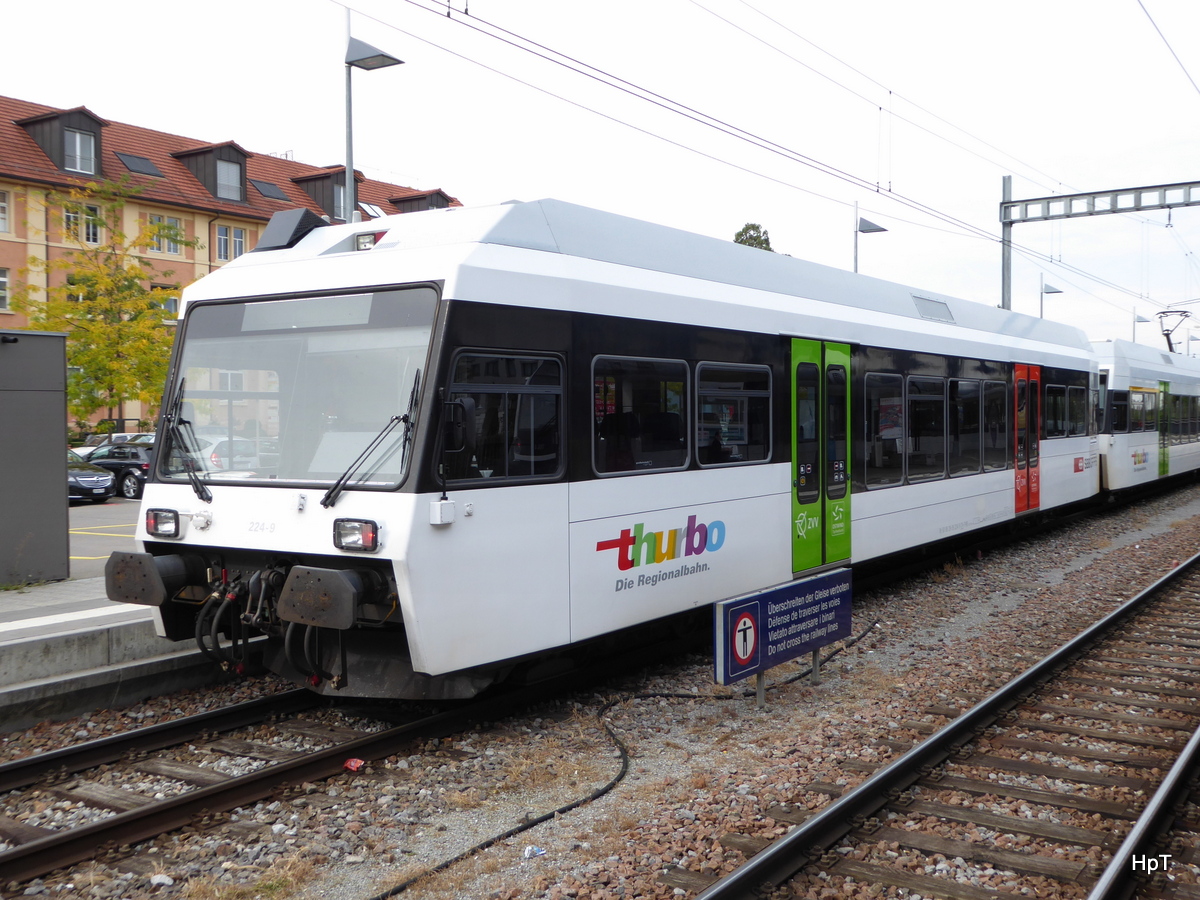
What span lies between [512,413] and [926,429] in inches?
276

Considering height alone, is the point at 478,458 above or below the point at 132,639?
above

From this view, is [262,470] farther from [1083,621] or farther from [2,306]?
[2,306]

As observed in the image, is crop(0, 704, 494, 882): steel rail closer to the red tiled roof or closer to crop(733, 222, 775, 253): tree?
the red tiled roof

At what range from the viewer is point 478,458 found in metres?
5.98

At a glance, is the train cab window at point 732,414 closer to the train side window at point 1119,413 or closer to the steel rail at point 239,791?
the steel rail at point 239,791

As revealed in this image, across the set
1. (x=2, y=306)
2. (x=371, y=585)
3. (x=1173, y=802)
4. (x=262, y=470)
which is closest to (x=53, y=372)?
(x=262, y=470)

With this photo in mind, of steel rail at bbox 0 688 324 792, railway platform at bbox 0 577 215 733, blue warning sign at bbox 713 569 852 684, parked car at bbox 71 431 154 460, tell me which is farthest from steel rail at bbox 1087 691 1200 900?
parked car at bbox 71 431 154 460

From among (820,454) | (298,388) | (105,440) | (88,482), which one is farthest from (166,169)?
(298,388)

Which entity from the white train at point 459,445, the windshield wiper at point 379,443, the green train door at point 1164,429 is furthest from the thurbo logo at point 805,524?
the green train door at point 1164,429

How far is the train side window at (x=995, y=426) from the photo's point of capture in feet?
44.3

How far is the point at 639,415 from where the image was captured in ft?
23.6

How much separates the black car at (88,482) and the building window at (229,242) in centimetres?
2142

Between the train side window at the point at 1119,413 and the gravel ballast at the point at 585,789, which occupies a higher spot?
the train side window at the point at 1119,413

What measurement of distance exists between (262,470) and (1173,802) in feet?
17.7
